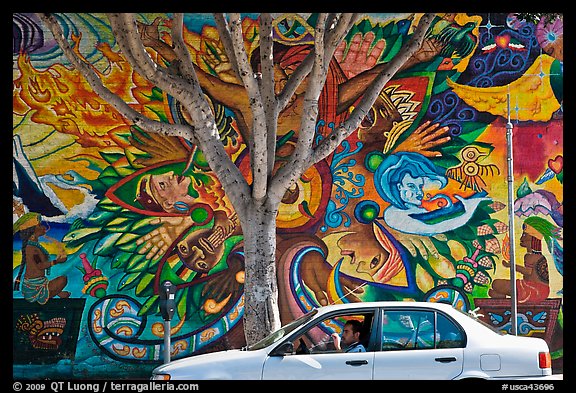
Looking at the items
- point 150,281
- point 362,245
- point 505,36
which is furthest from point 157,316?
point 505,36

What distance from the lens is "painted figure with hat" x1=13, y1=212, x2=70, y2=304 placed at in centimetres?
1422

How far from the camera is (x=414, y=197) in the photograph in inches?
558

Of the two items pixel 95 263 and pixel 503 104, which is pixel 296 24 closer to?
pixel 503 104

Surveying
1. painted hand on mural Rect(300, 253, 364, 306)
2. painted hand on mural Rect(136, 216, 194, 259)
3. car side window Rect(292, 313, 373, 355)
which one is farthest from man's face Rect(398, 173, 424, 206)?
car side window Rect(292, 313, 373, 355)

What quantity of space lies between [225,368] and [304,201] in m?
5.77

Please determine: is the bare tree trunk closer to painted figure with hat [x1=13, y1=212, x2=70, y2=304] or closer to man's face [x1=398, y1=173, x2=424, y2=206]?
man's face [x1=398, y1=173, x2=424, y2=206]

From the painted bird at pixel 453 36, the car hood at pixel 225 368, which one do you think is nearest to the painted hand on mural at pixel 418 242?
the painted bird at pixel 453 36

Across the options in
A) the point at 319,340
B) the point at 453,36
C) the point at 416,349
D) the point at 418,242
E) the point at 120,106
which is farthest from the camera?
the point at 453,36

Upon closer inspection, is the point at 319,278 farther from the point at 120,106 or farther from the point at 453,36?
the point at 120,106

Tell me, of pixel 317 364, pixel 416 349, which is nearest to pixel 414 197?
pixel 416 349

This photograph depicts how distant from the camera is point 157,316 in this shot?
559 inches

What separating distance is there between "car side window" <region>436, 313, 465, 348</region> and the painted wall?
5067mm

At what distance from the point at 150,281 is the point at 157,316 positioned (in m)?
0.59

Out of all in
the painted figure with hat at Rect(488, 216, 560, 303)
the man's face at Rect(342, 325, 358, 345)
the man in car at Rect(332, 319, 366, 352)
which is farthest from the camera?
the painted figure with hat at Rect(488, 216, 560, 303)
